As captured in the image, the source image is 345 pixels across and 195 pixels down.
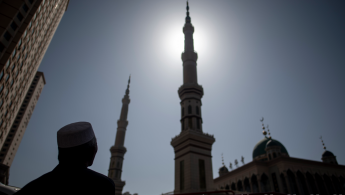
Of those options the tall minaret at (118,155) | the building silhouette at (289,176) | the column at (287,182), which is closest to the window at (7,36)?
→ the tall minaret at (118,155)

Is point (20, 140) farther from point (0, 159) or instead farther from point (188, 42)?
point (188, 42)

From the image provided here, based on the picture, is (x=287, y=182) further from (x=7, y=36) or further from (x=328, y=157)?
(x=7, y=36)

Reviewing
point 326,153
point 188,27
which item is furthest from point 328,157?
point 188,27

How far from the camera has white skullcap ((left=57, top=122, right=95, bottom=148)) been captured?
1.50 metres

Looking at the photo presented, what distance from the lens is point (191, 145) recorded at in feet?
65.7

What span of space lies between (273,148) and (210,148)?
2016 centimetres

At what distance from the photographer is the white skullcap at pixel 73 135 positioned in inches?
59.1

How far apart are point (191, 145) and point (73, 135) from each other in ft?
63.0

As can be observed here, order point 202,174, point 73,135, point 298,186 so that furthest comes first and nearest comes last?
point 298,186 → point 202,174 → point 73,135

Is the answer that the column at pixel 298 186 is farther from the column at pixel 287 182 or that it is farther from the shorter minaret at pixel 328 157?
the shorter minaret at pixel 328 157

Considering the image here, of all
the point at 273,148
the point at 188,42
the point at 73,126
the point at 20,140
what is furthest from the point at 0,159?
the point at 73,126

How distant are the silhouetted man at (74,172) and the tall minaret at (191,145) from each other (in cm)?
1816

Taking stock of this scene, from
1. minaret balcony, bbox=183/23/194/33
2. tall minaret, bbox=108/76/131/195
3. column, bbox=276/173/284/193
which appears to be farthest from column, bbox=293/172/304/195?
tall minaret, bbox=108/76/131/195

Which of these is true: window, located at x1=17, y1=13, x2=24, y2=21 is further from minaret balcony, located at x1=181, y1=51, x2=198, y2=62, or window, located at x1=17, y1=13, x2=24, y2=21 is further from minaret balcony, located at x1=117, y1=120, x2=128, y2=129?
minaret balcony, located at x1=117, y1=120, x2=128, y2=129
